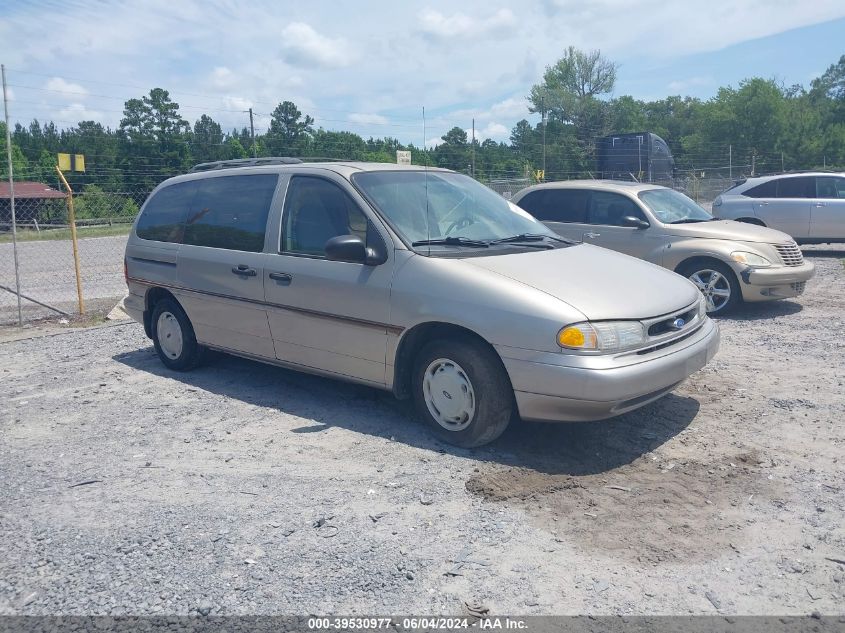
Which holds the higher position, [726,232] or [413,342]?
[726,232]

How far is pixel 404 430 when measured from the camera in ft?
17.1

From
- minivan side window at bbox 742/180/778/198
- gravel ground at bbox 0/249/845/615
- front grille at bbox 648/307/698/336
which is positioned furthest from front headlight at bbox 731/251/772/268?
minivan side window at bbox 742/180/778/198

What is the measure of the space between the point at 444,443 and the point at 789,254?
626 centimetres

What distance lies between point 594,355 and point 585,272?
2.79 feet

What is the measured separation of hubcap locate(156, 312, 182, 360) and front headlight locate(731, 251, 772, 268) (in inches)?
252

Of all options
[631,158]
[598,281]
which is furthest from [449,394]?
[631,158]

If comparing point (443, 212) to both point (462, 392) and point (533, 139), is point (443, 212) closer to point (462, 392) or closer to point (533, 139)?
point (462, 392)

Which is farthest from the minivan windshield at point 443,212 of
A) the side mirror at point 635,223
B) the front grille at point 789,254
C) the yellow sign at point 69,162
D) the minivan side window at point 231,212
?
the yellow sign at point 69,162

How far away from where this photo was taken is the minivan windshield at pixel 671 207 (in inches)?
380

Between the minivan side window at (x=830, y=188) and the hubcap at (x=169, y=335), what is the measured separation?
13261 millimetres

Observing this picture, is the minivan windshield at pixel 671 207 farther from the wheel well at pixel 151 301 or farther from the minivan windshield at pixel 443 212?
the wheel well at pixel 151 301

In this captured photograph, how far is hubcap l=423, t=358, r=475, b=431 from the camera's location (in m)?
4.73

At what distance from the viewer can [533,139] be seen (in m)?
22.7

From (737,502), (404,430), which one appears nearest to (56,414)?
(404,430)
